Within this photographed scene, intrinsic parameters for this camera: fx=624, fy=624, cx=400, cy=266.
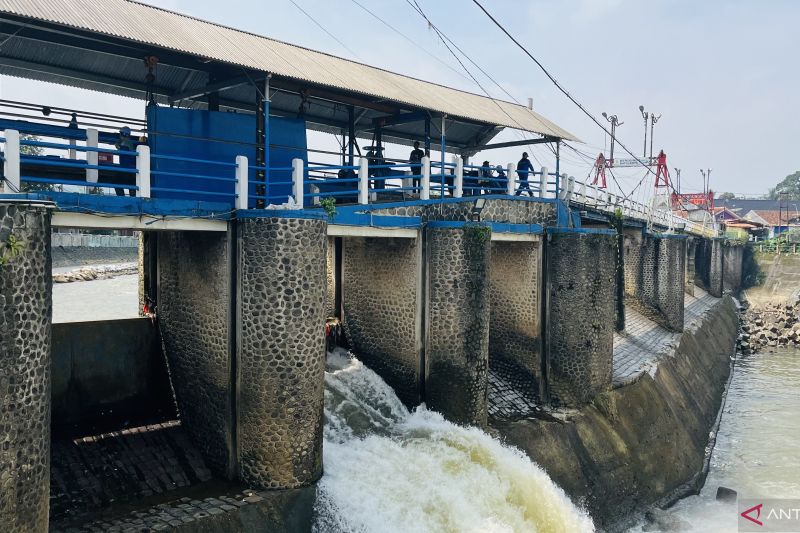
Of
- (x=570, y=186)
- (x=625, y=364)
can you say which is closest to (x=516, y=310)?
(x=570, y=186)

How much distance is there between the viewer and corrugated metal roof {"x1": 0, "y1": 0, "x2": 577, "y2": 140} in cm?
1065

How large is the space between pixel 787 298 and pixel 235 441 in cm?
5394

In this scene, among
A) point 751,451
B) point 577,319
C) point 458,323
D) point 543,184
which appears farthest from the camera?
point 751,451

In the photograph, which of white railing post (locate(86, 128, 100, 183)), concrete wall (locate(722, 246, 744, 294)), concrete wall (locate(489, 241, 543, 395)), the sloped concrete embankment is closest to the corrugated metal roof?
white railing post (locate(86, 128, 100, 183))

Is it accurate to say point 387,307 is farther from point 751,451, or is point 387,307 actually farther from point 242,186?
point 751,451

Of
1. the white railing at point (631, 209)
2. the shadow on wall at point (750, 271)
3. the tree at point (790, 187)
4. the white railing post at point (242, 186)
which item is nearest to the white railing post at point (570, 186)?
the white railing at point (631, 209)

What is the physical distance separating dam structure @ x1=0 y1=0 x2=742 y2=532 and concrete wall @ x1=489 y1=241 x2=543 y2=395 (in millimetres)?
62

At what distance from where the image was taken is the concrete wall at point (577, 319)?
18.7 m

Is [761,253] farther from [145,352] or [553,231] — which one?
[145,352]

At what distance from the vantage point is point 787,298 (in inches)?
2063

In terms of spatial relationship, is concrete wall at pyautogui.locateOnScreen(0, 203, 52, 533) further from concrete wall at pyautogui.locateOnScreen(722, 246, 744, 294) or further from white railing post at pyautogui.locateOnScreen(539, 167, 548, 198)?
concrete wall at pyautogui.locateOnScreen(722, 246, 744, 294)

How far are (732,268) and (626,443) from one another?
46.9 m

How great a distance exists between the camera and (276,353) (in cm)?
1152

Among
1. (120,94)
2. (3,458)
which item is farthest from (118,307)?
(3,458)
